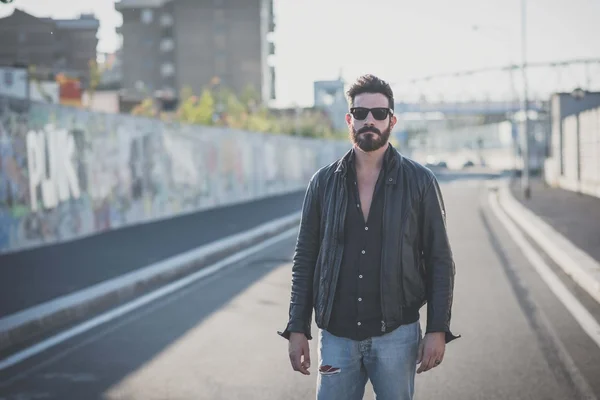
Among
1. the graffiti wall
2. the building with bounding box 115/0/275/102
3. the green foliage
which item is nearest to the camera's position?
the graffiti wall

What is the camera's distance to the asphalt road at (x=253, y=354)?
20.8ft

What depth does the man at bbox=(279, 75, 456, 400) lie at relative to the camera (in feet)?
11.7

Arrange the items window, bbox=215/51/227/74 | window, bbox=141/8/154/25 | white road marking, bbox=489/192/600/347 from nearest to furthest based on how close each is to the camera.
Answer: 1. white road marking, bbox=489/192/600/347
2. window, bbox=215/51/227/74
3. window, bbox=141/8/154/25

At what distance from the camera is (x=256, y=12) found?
108 metres

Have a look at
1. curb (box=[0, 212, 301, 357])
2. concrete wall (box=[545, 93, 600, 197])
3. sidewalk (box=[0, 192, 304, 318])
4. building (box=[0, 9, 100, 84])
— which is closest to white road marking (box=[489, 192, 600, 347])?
curb (box=[0, 212, 301, 357])

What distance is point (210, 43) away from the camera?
355ft

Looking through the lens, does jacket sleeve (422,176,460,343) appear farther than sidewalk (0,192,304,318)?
No

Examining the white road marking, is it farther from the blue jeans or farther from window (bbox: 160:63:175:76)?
window (bbox: 160:63:175:76)

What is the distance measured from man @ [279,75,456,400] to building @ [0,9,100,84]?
3334 inches

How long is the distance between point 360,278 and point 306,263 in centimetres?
31

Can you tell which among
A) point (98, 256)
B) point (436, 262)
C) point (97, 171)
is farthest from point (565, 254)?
point (436, 262)

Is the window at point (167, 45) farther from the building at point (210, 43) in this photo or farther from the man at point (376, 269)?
the man at point (376, 269)

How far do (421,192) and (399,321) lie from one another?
0.52m

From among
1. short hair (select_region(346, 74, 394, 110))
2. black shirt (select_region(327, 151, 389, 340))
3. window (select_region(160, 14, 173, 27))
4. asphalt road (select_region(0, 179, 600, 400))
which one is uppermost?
window (select_region(160, 14, 173, 27))
